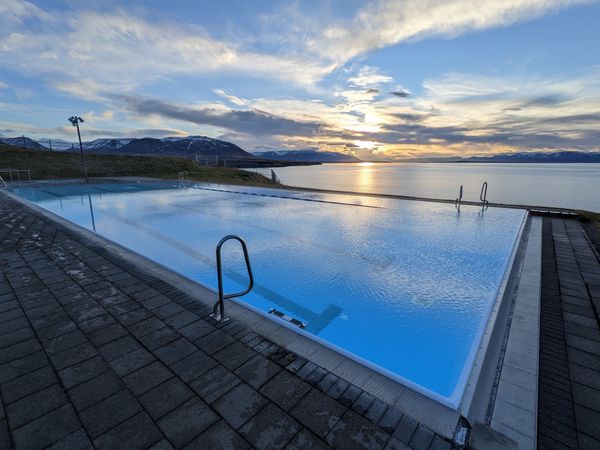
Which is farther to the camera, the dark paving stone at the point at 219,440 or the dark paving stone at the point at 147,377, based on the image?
the dark paving stone at the point at 147,377

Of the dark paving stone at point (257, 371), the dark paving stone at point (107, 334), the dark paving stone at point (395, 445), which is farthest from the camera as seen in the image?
the dark paving stone at point (107, 334)

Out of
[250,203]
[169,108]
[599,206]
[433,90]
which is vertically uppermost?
[169,108]

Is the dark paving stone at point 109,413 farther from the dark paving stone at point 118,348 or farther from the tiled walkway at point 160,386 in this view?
the dark paving stone at point 118,348

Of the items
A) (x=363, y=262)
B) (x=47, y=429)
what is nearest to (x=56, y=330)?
(x=47, y=429)

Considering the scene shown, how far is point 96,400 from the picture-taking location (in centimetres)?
158

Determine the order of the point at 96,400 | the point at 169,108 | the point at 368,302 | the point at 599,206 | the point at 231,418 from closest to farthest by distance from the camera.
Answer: the point at 231,418
the point at 96,400
the point at 368,302
the point at 599,206
the point at 169,108

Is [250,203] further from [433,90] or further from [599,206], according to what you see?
[599,206]

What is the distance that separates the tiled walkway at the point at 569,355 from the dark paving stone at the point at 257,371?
1580 millimetres

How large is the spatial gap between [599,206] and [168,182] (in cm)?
3417

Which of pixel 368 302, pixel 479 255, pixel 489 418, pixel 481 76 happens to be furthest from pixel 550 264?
pixel 481 76

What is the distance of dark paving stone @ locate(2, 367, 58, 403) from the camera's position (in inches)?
63.4

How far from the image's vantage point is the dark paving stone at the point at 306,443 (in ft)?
4.26

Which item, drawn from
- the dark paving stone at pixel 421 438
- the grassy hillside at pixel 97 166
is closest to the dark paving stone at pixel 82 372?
the dark paving stone at pixel 421 438

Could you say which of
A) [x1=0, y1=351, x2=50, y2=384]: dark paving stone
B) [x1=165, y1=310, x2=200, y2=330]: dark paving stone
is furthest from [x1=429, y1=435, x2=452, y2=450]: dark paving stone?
[x1=0, y1=351, x2=50, y2=384]: dark paving stone
